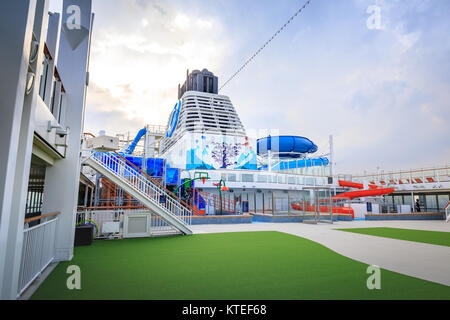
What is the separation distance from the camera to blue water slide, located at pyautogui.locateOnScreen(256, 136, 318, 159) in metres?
41.6

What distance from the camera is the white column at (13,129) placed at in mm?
2590

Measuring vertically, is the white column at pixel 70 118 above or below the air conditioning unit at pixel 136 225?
above

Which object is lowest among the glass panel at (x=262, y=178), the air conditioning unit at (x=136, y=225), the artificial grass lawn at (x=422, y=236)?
the artificial grass lawn at (x=422, y=236)

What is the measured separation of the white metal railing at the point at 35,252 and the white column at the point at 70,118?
704 mm

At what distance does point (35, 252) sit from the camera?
167 inches

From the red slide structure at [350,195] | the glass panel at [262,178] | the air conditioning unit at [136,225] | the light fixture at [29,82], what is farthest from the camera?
the glass panel at [262,178]

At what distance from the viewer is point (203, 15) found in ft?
39.5

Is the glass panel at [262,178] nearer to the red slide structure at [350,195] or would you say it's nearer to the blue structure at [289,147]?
the red slide structure at [350,195]

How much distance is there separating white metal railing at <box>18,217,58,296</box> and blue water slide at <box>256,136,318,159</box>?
3781 cm

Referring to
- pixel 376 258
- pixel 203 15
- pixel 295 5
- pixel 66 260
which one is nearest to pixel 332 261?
pixel 376 258

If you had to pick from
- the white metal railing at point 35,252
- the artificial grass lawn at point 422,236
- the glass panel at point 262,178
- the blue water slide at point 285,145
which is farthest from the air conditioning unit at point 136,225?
the blue water slide at point 285,145

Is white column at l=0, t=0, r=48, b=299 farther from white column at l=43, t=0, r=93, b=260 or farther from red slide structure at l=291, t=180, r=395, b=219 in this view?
red slide structure at l=291, t=180, r=395, b=219
